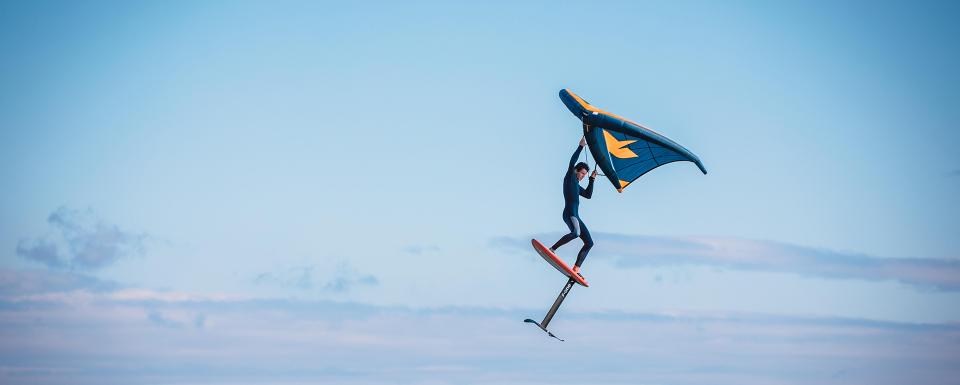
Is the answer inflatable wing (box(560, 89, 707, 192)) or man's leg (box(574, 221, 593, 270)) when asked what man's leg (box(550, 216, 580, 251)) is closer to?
man's leg (box(574, 221, 593, 270))

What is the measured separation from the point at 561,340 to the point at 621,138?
7.27 m

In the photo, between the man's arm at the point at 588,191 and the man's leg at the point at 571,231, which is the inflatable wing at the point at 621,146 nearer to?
the man's arm at the point at 588,191

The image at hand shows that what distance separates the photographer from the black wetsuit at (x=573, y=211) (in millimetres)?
38344

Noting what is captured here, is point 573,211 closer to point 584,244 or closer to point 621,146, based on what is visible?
point 584,244

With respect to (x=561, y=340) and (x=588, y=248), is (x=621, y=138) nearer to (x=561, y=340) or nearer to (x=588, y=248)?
(x=588, y=248)

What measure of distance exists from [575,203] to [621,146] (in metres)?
2.63

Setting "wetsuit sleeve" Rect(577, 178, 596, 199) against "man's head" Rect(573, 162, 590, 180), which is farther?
"wetsuit sleeve" Rect(577, 178, 596, 199)

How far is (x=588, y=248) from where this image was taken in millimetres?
38656

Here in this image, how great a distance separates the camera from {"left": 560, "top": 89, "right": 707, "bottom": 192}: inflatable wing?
38500 mm

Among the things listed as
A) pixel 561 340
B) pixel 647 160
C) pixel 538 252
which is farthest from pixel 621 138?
pixel 561 340

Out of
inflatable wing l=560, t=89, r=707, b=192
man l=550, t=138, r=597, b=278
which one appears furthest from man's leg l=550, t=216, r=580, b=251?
inflatable wing l=560, t=89, r=707, b=192

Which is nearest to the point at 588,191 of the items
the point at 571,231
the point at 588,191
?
the point at 588,191

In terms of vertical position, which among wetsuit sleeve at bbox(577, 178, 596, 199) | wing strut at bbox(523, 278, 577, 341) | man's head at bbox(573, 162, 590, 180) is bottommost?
wing strut at bbox(523, 278, 577, 341)

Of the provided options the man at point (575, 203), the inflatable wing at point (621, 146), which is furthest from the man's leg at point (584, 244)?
the inflatable wing at point (621, 146)
